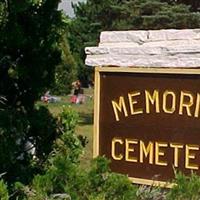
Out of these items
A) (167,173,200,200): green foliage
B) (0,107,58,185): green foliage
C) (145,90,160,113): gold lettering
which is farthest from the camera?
(145,90,160,113): gold lettering

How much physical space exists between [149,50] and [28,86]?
1008 mm

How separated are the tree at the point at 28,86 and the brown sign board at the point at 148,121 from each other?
0.44m

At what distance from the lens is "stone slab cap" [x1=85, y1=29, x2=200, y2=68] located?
519cm

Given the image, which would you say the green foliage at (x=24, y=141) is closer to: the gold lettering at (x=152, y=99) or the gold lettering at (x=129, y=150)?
the gold lettering at (x=129, y=150)

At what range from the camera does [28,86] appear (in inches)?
210

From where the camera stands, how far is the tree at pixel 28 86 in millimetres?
4895

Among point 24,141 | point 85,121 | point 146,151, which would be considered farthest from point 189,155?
point 85,121

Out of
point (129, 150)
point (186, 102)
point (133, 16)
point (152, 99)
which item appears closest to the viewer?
point (186, 102)

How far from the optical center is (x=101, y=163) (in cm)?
313

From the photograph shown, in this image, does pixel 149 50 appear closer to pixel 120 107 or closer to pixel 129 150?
pixel 120 107

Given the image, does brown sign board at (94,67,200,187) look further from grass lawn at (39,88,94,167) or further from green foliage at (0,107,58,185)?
grass lawn at (39,88,94,167)

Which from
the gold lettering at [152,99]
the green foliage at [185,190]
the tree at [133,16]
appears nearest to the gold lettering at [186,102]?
the gold lettering at [152,99]

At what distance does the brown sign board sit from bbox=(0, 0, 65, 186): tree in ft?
1.46

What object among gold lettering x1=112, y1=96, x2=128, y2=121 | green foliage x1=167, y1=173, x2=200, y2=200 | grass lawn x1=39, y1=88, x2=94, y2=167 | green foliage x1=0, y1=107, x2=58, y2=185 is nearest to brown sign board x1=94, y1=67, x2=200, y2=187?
gold lettering x1=112, y1=96, x2=128, y2=121
